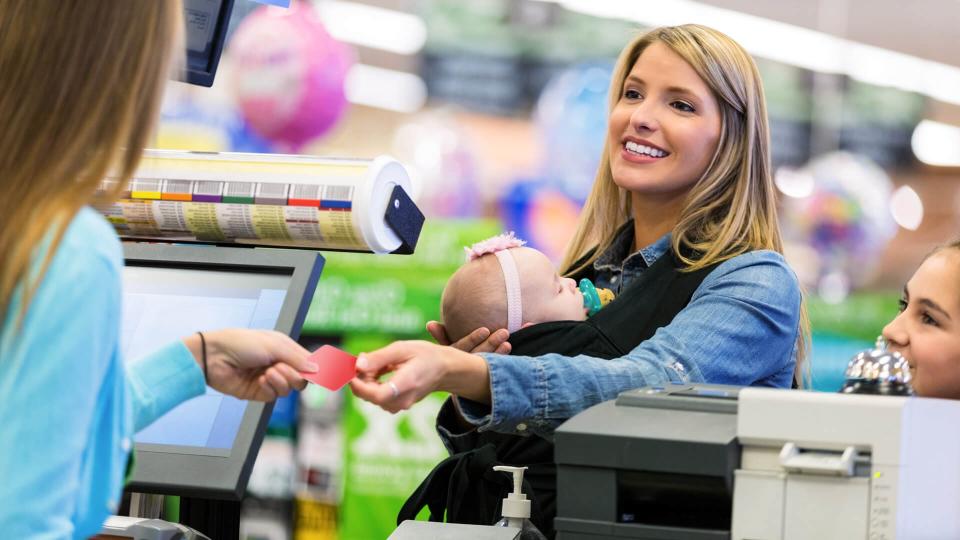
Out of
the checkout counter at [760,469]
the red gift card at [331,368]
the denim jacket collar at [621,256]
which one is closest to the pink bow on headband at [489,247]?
the denim jacket collar at [621,256]

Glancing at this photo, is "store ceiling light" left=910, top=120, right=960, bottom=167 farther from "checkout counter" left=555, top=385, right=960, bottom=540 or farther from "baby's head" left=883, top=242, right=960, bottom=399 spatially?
"checkout counter" left=555, top=385, right=960, bottom=540

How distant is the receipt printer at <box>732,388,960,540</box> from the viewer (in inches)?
63.3

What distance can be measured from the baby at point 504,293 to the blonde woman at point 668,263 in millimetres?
64

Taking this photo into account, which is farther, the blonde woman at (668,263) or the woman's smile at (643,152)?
the woman's smile at (643,152)

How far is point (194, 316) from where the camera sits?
7.13 feet

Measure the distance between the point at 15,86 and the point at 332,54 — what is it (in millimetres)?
3572

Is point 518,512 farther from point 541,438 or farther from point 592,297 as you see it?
point 592,297

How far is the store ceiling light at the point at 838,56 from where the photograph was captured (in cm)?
537

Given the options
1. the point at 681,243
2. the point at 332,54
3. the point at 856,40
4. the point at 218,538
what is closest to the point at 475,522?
the point at 218,538

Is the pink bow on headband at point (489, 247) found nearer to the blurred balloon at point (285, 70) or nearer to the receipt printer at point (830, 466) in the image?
the receipt printer at point (830, 466)

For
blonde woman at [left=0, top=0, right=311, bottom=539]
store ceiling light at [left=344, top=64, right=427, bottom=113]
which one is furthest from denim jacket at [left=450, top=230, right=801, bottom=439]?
store ceiling light at [left=344, top=64, right=427, bottom=113]

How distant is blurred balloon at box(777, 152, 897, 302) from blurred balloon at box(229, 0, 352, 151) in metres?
2.02

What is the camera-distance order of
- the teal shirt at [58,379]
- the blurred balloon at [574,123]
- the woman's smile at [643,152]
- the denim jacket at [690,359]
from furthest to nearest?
1. the blurred balloon at [574,123]
2. the woman's smile at [643,152]
3. the denim jacket at [690,359]
4. the teal shirt at [58,379]

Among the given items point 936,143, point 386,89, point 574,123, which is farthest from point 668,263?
point 936,143
